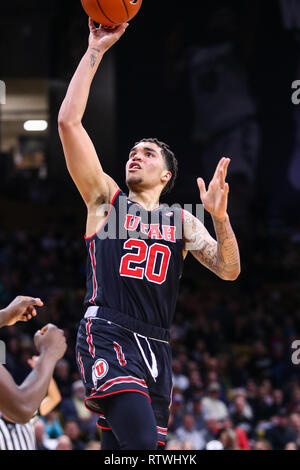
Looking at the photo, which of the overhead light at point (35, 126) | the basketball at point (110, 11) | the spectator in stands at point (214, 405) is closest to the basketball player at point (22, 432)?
the basketball at point (110, 11)

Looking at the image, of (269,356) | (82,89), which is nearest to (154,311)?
(82,89)

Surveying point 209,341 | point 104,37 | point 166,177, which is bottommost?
point 209,341

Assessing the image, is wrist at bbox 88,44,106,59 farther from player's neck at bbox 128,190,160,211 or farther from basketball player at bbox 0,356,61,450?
basketball player at bbox 0,356,61,450

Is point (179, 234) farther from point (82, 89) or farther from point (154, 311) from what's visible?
point (82, 89)

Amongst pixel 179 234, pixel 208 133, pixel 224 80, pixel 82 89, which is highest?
pixel 224 80

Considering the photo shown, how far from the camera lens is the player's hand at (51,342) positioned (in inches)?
144

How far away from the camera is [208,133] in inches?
794

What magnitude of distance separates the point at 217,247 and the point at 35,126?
889 inches

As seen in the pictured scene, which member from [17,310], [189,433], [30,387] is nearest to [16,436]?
[17,310]

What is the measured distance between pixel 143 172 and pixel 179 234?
1.48ft

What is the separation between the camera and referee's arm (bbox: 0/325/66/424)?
2.91 metres

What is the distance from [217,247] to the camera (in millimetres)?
4203

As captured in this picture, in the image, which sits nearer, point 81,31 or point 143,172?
point 143,172

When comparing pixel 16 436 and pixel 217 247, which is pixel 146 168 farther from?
pixel 16 436
